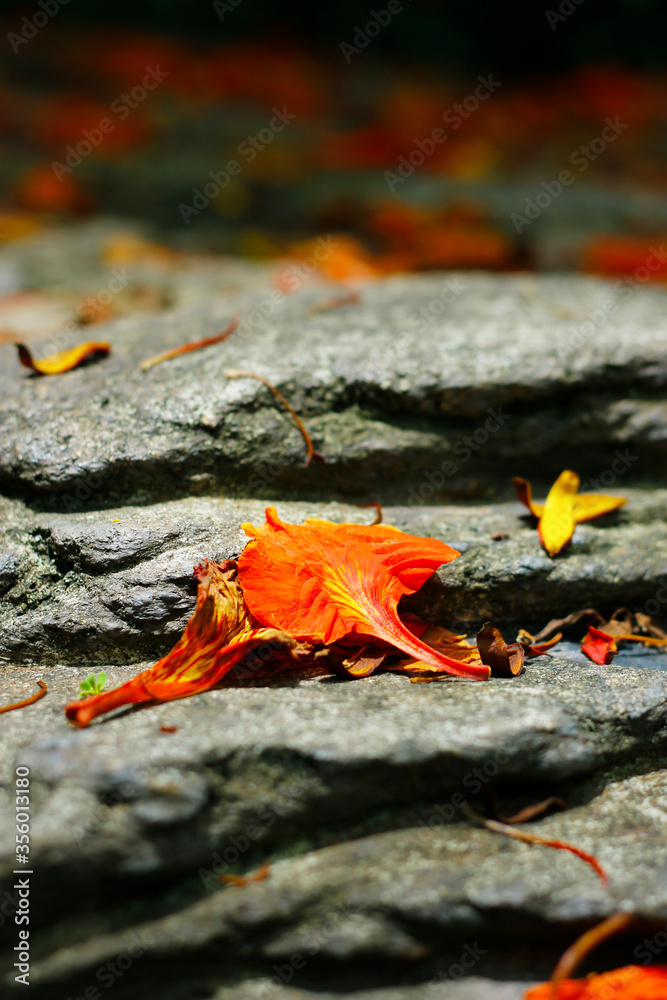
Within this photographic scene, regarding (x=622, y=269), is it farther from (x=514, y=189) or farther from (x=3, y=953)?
(x=3, y=953)

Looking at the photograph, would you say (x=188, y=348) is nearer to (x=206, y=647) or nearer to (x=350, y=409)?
(x=350, y=409)

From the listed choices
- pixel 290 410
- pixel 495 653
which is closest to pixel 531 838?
pixel 495 653

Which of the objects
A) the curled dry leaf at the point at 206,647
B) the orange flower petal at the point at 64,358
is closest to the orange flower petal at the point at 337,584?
the curled dry leaf at the point at 206,647

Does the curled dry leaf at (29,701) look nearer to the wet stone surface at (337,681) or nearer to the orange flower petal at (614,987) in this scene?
the wet stone surface at (337,681)

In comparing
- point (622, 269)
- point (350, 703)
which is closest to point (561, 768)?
point (350, 703)

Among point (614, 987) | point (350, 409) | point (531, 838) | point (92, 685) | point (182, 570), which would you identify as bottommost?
point (614, 987)
